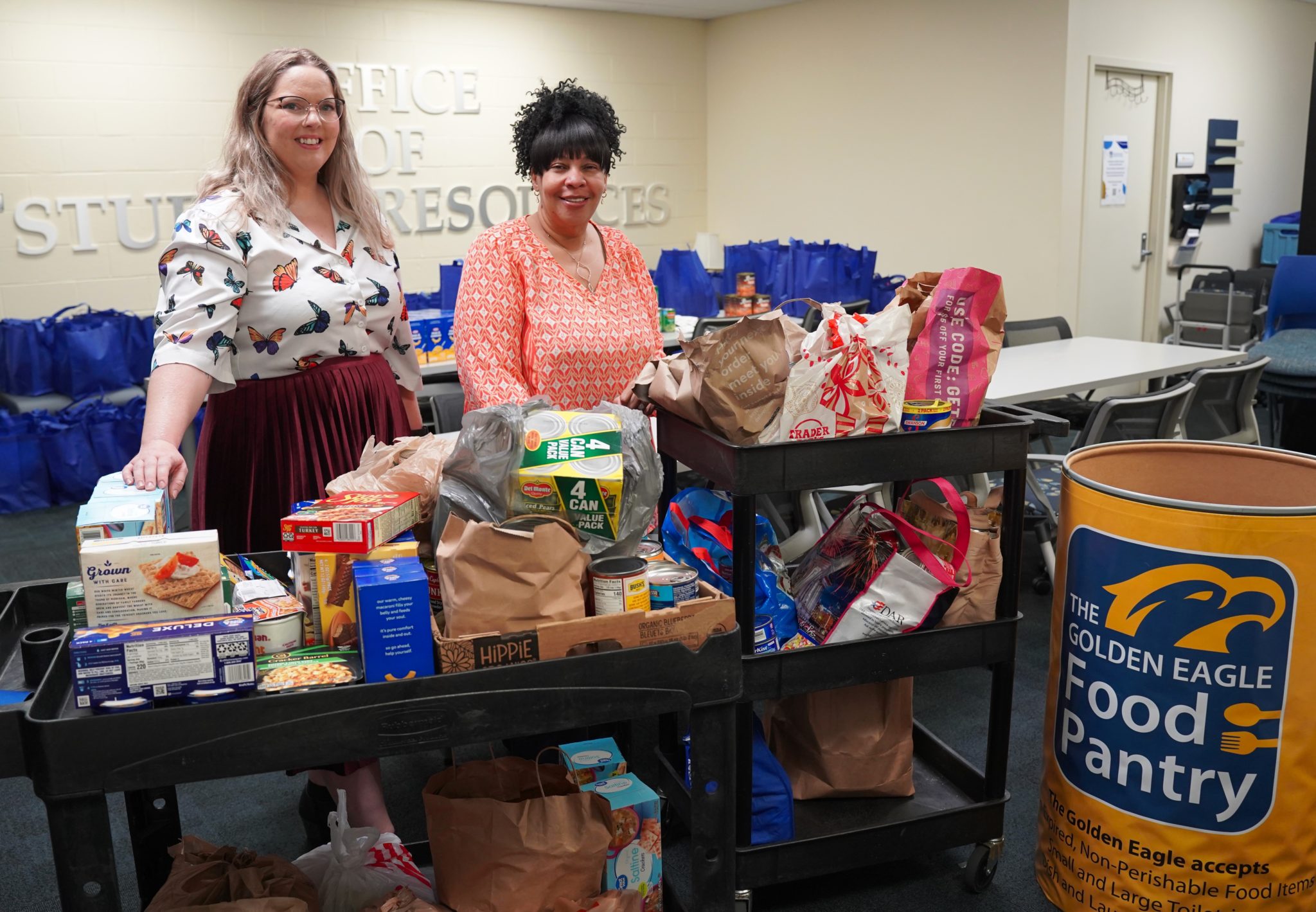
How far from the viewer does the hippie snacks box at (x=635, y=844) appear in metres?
1.89

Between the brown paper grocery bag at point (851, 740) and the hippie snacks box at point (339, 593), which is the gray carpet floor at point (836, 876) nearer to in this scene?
the brown paper grocery bag at point (851, 740)

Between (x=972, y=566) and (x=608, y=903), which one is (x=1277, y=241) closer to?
(x=972, y=566)

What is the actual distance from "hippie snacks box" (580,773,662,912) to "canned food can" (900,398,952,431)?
32.1 inches

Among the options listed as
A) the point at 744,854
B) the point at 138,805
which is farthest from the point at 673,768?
the point at 138,805

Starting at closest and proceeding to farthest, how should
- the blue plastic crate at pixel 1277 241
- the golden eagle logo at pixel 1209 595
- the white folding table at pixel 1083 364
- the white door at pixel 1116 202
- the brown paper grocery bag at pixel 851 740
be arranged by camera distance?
1. the golden eagle logo at pixel 1209 595
2. the brown paper grocery bag at pixel 851 740
3. the white folding table at pixel 1083 364
4. the white door at pixel 1116 202
5. the blue plastic crate at pixel 1277 241

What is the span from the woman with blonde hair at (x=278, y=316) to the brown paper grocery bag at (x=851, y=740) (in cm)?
113

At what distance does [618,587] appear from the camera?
5.05ft

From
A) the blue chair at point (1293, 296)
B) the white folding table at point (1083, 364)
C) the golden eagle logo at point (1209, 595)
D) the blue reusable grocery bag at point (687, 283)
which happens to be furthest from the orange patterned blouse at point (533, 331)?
the blue chair at point (1293, 296)

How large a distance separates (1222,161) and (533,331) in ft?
24.1

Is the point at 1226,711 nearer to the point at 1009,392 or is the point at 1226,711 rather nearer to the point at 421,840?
the point at 421,840

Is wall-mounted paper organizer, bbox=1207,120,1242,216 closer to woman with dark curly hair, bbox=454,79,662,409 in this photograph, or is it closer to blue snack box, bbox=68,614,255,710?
woman with dark curly hair, bbox=454,79,662,409

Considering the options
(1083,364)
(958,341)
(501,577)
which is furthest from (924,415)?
(1083,364)

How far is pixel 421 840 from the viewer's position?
2.43 metres

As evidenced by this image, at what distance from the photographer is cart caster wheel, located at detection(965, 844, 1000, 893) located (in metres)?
2.25
